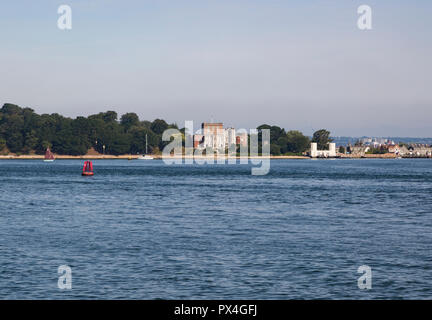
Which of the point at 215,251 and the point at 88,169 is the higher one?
the point at 88,169

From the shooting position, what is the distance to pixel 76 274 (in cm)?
2620

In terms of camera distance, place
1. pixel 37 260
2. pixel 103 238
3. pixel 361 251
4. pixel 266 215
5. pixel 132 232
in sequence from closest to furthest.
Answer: pixel 37 260 < pixel 361 251 < pixel 103 238 < pixel 132 232 < pixel 266 215

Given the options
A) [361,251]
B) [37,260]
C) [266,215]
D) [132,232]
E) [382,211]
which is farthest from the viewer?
[382,211]

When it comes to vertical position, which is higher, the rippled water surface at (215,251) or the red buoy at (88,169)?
the red buoy at (88,169)

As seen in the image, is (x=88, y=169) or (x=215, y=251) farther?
(x=88, y=169)

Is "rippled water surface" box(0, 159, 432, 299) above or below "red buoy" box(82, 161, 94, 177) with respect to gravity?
below

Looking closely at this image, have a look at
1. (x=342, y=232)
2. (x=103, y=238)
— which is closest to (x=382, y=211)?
(x=342, y=232)

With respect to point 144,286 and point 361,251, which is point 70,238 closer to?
point 144,286

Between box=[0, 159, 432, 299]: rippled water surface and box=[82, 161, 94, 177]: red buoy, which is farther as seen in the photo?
box=[82, 161, 94, 177]: red buoy

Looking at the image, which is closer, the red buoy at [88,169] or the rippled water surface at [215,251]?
the rippled water surface at [215,251]
